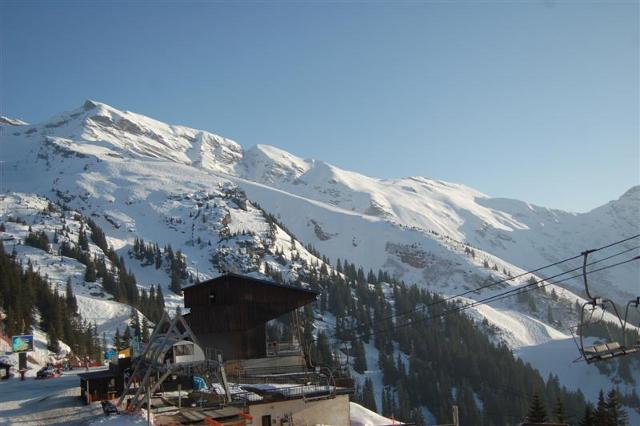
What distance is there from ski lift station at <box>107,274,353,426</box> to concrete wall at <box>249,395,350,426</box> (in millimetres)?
50

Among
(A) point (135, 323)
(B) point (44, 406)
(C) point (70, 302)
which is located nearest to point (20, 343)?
(B) point (44, 406)

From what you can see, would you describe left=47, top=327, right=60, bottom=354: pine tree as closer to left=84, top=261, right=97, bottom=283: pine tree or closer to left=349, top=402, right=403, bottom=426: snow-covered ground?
left=84, top=261, right=97, bottom=283: pine tree

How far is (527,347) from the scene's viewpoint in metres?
192

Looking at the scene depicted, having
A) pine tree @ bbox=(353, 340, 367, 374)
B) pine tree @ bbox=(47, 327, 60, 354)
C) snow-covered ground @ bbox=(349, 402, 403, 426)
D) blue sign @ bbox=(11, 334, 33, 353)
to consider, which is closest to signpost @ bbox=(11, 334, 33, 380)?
blue sign @ bbox=(11, 334, 33, 353)

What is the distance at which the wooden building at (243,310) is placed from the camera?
134 feet

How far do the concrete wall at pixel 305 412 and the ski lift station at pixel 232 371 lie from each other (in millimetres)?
50

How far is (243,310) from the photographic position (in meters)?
41.0

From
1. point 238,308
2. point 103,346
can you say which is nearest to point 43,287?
point 103,346

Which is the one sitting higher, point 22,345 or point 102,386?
point 22,345

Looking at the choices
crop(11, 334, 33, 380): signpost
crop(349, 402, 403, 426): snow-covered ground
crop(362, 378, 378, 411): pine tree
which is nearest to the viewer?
crop(349, 402, 403, 426): snow-covered ground

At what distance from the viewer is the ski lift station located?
2630 centimetres

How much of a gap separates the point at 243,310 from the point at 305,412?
1174cm

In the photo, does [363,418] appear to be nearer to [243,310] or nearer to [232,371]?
[232,371]

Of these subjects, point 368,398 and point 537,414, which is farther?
point 368,398
